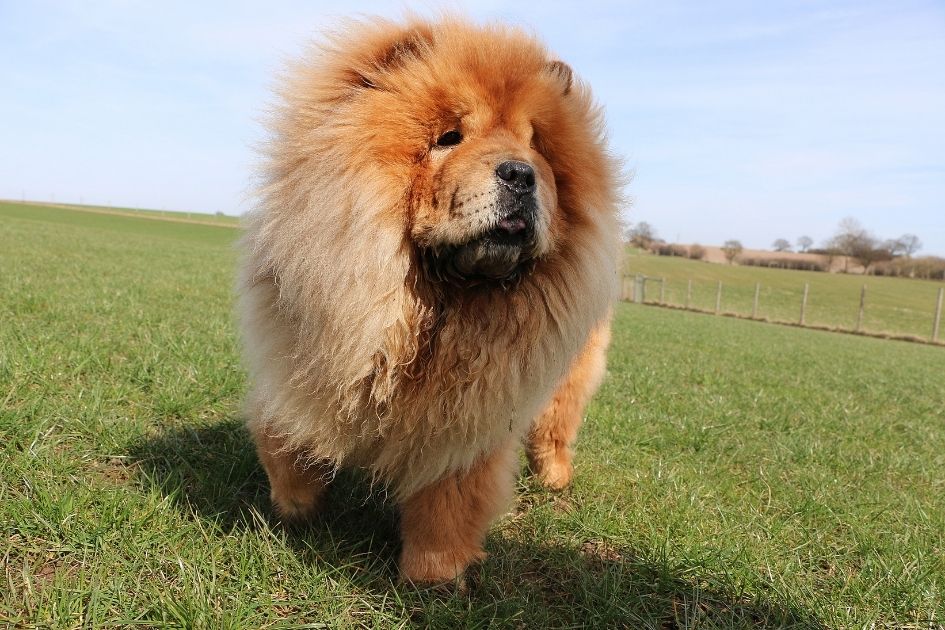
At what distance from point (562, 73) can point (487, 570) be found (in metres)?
1.82

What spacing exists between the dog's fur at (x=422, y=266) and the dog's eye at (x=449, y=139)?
19mm

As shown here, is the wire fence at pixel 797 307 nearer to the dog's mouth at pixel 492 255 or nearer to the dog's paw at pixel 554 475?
the dog's paw at pixel 554 475

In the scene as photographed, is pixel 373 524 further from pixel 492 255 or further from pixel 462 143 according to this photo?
pixel 462 143

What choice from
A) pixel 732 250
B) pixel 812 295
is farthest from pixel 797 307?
pixel 732 250

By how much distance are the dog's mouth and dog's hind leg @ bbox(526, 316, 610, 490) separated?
1233 millimetres

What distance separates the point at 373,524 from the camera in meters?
2.52

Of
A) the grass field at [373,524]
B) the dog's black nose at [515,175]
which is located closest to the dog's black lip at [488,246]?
the dog's black nose at [515,175]

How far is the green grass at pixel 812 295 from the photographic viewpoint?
1091 inches

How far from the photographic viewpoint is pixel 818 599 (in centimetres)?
230

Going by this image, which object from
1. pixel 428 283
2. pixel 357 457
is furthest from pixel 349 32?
pixel 357 457

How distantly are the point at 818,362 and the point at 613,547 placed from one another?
9.47 meters

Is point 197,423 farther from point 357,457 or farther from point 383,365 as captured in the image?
point 383,365

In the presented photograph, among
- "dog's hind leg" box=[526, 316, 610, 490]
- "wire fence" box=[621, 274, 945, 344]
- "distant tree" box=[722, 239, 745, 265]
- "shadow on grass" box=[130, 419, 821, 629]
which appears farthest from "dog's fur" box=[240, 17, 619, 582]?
"distant tree" box=[722, 239, 745, 265]

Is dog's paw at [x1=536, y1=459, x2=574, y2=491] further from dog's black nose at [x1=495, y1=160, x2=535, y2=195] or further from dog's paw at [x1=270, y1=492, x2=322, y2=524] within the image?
dog's black nose at [x1=495, y1=160, x2=535, y2=195]
